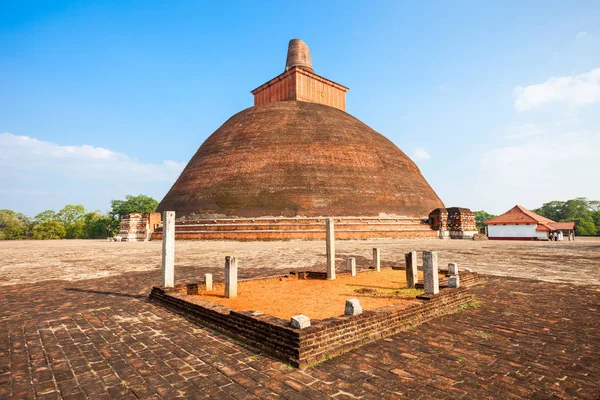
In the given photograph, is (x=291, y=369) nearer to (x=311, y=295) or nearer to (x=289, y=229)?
(x=311, y=295)

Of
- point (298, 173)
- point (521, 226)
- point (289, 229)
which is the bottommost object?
point (289, 229)

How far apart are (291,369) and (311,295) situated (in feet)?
9.43

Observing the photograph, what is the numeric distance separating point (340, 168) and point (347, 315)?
83.3 ft

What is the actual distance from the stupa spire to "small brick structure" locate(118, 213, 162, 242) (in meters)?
23.0

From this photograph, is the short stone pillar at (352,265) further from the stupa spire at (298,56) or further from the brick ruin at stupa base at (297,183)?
the stupa spire at (298,56)

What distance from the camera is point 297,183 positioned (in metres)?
27.7

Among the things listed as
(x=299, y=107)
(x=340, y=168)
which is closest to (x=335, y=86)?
(x=299, y=107)

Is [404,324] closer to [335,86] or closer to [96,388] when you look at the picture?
[96,388]

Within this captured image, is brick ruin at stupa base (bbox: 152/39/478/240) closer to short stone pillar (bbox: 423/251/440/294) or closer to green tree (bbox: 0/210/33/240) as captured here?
short stone pillar (bbox: 423/251/440/294)

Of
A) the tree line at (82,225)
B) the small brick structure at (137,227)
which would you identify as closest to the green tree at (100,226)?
the tree line at (82,225)

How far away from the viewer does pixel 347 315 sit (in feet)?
13.9

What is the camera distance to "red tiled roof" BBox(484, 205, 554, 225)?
109 ft

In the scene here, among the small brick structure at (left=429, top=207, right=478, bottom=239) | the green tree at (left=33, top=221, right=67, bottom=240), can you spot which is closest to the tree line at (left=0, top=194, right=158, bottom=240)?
the green tree at (left=33, top=221, right=67, bottom=240)

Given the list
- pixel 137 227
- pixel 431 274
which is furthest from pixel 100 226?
pixel 431 274
